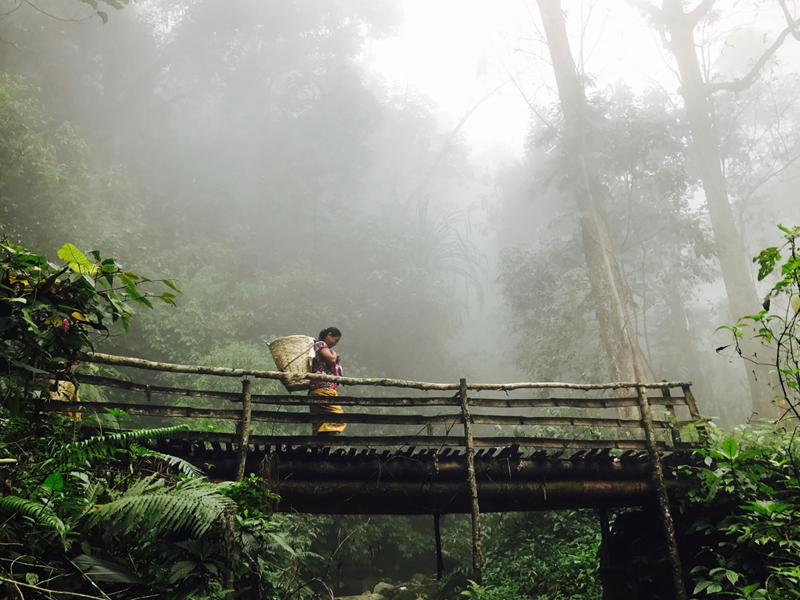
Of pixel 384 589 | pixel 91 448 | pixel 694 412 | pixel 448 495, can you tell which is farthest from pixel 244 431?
pixel 384 589

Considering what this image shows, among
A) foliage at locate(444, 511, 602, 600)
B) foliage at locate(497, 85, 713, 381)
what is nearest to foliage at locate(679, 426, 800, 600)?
foliage at locate(444, 511, 602, 600)

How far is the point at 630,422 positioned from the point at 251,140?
20464 millimetres

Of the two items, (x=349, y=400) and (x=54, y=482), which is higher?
(x=349, y=400)

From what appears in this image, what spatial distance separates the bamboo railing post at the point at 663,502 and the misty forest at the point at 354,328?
0.04m

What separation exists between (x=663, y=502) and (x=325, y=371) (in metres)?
3.67

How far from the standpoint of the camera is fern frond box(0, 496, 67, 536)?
2.17 metres

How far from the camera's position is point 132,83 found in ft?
62.2

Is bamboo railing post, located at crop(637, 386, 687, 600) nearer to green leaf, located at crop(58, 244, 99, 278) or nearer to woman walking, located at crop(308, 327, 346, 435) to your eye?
woman walking, located at crop(308, 327, 346, 435)

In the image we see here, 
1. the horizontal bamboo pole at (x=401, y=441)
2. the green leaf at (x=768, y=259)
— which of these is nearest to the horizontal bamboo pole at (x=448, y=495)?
the horizontal bamboo pole at (x=401, y=441)

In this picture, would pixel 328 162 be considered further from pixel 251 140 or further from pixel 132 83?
pixel 132 83

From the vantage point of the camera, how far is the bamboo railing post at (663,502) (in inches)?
186

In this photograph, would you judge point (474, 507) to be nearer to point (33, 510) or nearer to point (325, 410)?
point (325, 410)

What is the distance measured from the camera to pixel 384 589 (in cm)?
978

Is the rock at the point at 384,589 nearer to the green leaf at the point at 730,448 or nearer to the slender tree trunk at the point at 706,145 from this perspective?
the green leaf at the point at 730,448
